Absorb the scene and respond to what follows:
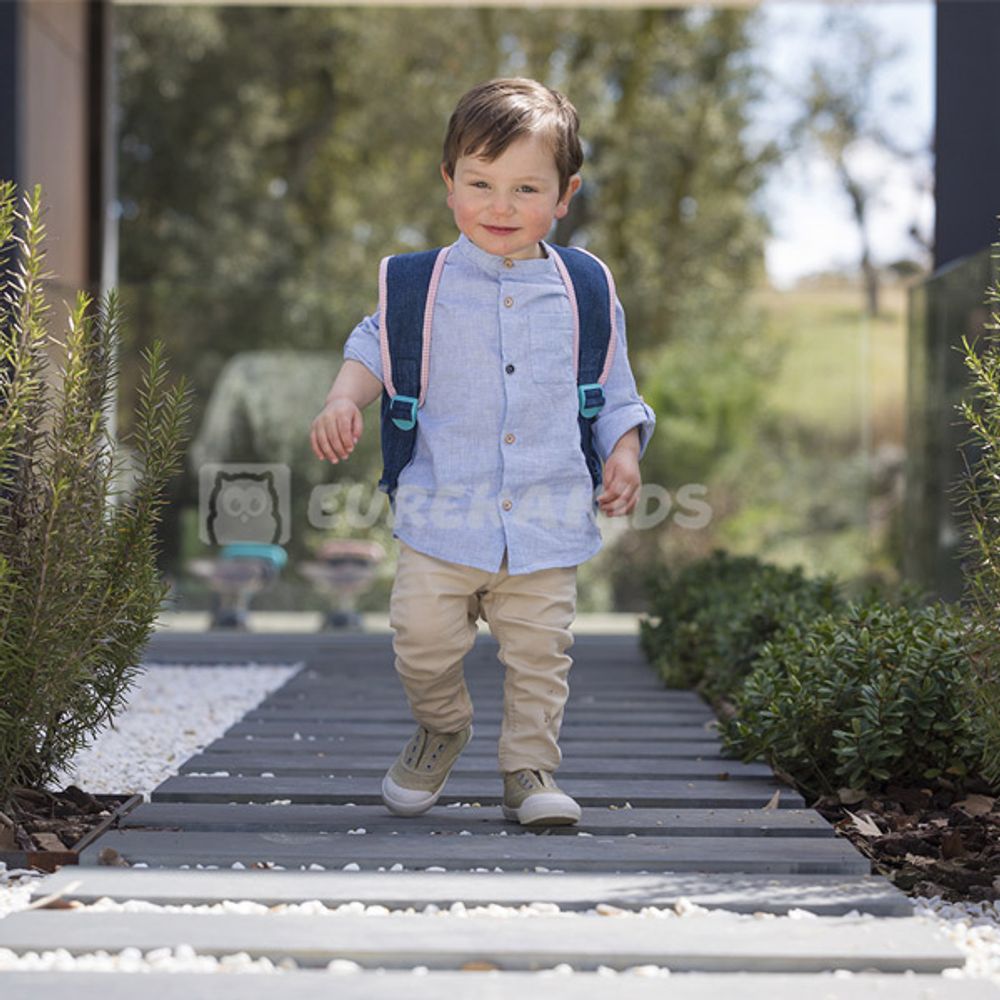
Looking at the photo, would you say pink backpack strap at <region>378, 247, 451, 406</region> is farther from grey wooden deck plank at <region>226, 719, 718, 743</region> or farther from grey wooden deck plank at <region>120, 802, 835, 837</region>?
grey wooden deck plank at <region>226, 719, 718, 743</region>

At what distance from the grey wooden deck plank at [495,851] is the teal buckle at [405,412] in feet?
2.67

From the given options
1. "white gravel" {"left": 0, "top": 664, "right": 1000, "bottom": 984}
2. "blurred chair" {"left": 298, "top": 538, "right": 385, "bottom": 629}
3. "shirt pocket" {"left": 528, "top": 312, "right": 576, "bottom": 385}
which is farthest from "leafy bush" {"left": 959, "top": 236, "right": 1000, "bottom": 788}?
"blurred chair" {"left": 298, "top": 538, "right": 385, "bottom": 629}

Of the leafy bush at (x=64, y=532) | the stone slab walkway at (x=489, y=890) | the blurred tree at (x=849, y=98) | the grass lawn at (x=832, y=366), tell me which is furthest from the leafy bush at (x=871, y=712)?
the blurred tree at (x=849, y=98)

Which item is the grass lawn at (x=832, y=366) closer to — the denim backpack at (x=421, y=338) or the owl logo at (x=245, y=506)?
the owl logo at (x=245, y=506)

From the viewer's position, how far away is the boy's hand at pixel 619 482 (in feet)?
10.1

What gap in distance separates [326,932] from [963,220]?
502cm

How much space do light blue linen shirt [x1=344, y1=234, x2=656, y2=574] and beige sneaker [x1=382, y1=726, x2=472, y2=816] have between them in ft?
1.32

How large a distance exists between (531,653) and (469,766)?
0.70m

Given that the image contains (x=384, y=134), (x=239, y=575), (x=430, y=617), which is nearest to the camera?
(x=430, y=617)

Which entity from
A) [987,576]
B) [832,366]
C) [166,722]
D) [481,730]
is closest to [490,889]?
[987,576]

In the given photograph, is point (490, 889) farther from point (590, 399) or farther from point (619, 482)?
point (590, 399)

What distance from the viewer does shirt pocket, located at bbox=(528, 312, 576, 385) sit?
10.1ft

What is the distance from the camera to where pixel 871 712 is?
3383mm

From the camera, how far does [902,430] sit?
7402mm
